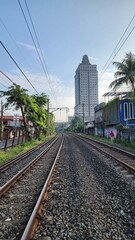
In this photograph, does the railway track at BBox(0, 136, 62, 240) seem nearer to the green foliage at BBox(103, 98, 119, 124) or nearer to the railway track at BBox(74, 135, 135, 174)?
the railway track at BBox(74, 135, 135, 174)

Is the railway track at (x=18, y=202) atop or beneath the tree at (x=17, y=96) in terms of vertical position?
beneath

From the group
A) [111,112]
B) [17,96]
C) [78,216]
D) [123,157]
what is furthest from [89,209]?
[111,112]

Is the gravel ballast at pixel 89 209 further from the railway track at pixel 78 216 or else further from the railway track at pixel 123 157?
the railway track at pixel 123 157

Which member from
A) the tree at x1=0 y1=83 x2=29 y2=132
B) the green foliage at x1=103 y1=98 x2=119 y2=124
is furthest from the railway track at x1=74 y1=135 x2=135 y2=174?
the green foliage at x1=103 y1=98 x2=119 y2=124

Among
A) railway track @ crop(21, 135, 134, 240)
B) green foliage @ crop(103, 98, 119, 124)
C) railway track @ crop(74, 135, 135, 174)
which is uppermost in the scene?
green foliage @ crop(103, 98, 119, 124)

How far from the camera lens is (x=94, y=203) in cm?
506

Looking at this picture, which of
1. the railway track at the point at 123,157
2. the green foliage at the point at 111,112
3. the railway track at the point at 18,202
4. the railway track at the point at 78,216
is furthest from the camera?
the green foliage at the point at 111,112

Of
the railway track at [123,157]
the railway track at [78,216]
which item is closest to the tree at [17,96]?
the railway track at [123,157]

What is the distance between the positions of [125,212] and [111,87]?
26.6m

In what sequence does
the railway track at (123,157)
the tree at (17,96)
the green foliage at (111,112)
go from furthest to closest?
the green foliage at (111,112), the tree at (17,96), the railway track at (123,157)

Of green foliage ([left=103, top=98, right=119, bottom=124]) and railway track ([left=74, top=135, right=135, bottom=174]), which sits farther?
green foliage ([left=103, top=98, right=119, bottom=124])

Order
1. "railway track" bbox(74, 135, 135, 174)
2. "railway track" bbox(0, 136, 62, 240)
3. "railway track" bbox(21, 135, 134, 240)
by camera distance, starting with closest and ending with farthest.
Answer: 1. "railway track" bbox(21, 135, 134, 240)
2. "railway track" bbox(0, 136, 62, 240)
3. "railway track" bbox(74, 135, 135, 174)

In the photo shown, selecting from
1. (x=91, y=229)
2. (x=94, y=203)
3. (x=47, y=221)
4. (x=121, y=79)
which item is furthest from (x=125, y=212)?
(x=121, y=79)

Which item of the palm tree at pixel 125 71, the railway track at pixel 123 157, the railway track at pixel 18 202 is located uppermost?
the palm tree at pixel 125 71
